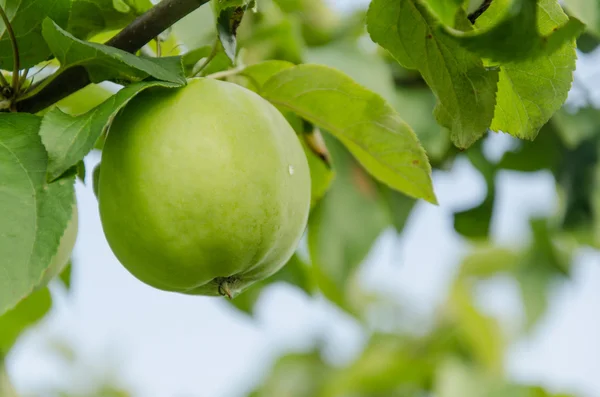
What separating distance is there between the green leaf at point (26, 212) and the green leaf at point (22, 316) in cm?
51

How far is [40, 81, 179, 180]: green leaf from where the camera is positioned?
0.59m

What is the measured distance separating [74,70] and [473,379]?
1.76 metres

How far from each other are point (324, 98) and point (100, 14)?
0.84 feet

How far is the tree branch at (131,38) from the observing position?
0.64 meters

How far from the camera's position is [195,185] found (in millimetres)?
620

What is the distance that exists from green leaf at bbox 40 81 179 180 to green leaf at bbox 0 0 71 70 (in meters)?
0.12

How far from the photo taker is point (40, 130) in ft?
1.97

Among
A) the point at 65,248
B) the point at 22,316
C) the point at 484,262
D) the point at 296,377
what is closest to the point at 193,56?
the point at 65,248

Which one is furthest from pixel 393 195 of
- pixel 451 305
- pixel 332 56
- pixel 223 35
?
pixel 451 305

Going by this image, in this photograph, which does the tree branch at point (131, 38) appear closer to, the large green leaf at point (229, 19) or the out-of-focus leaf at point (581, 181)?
the large green leaf at point (229, 19)

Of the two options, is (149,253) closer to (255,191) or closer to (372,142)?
(255,191)

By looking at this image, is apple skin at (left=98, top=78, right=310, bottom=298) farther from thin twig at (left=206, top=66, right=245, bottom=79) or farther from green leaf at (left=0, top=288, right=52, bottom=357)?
green leaf at (left=0, top=288, right=52, bottom=357)

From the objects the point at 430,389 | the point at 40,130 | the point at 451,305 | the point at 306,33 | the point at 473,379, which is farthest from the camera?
the point at 451,305

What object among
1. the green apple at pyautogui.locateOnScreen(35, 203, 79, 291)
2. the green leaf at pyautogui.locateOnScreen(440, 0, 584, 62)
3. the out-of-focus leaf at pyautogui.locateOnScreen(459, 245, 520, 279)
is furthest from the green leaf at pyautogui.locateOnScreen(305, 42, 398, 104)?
the out-of-focus leaf at pyautogui.locateOnScreen(459, 245, 520, 279)
